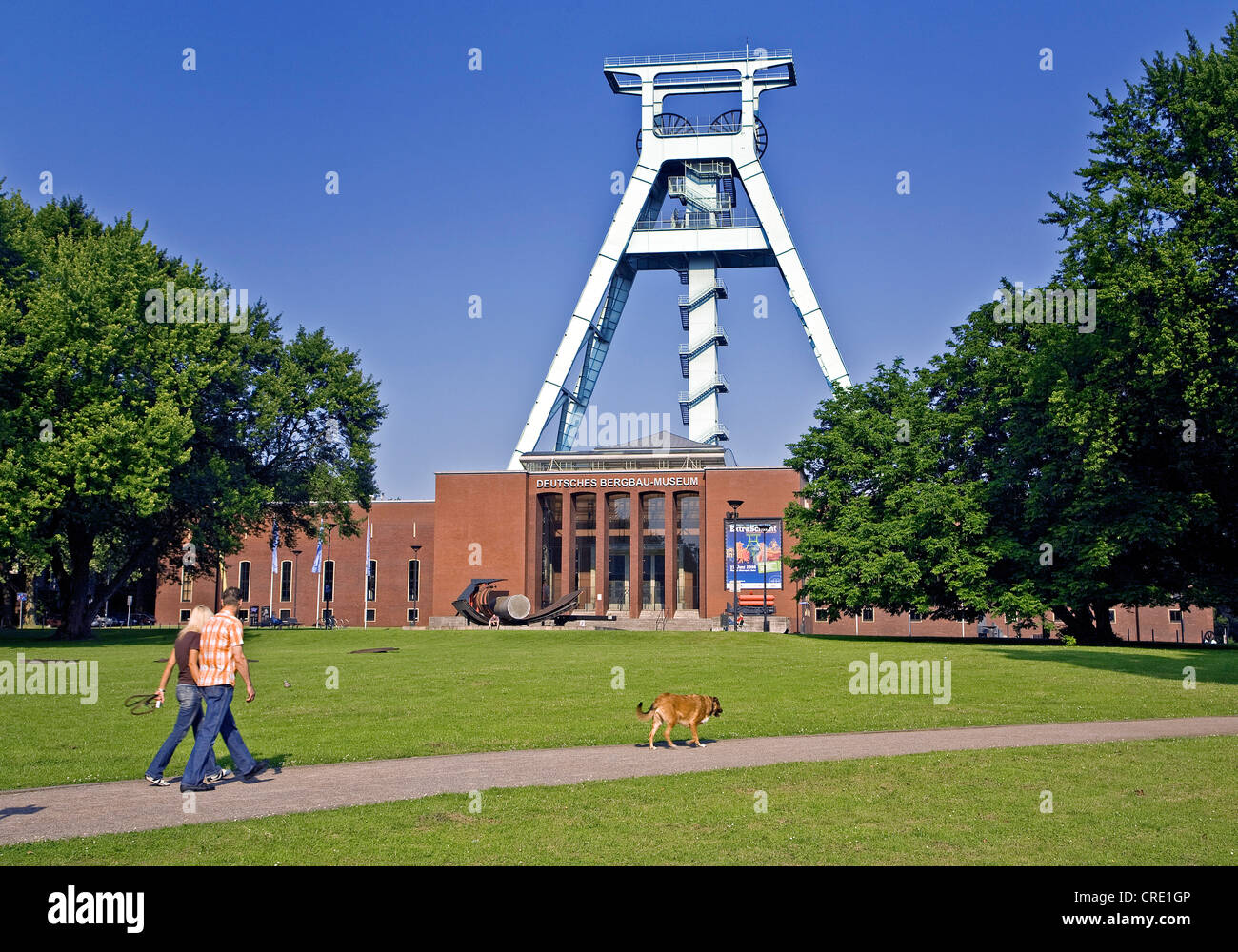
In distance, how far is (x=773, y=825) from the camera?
31.0 ft

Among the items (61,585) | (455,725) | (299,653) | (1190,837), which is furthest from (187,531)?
(1190,837)

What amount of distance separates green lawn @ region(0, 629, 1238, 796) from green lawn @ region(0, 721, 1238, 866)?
12.5 feet

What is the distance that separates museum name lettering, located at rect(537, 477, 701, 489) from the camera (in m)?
70.9

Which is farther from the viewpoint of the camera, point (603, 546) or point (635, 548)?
point (635, 548)

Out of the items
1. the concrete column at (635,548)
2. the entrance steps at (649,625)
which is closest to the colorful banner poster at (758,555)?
the entrance steps at (649,625)

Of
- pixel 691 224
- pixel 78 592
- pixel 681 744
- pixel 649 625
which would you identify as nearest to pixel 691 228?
pixel 691 224

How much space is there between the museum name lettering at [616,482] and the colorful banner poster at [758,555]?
5510mm

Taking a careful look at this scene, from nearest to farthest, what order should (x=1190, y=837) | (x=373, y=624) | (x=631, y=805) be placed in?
(x=1190, y=837)
(x=631, y=805)
(x=373, y=624)

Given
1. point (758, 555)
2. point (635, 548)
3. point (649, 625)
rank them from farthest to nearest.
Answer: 1. point (635, 548)
2. point (758, 555)
3. point (649, 625)

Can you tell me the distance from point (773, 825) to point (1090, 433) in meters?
24.3

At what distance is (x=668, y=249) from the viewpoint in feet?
247

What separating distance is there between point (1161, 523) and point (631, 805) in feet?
97.3

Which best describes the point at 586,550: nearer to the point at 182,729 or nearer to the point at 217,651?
the point at 182,729
